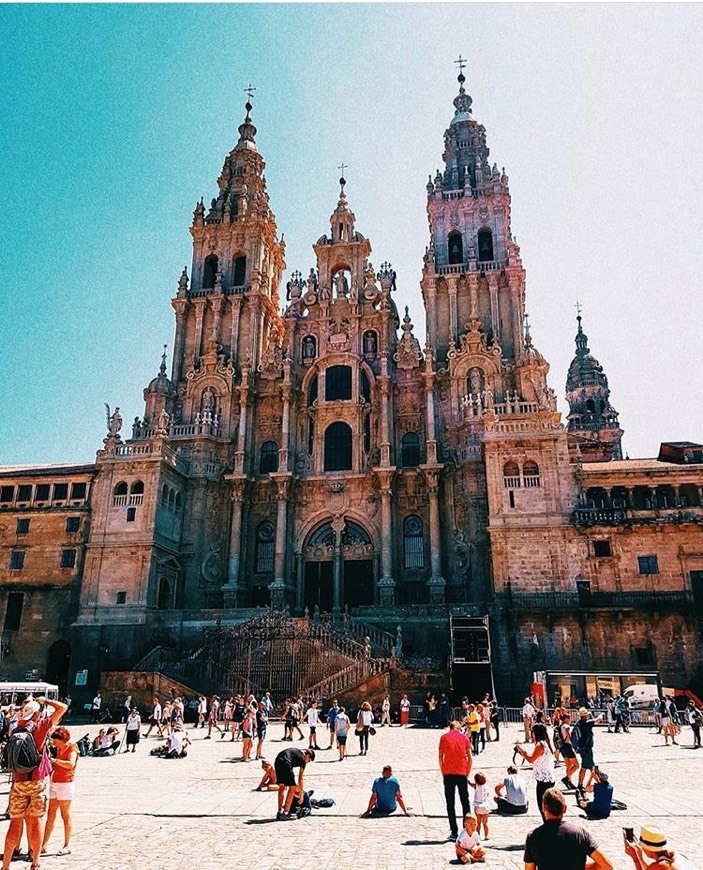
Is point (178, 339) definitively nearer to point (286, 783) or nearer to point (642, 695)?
point (642, 695)

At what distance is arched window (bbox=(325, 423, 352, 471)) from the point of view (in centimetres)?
4534

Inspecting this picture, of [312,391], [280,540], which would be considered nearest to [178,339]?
[312,391]

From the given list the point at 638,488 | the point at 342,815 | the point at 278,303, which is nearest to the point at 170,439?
the point at 278,303

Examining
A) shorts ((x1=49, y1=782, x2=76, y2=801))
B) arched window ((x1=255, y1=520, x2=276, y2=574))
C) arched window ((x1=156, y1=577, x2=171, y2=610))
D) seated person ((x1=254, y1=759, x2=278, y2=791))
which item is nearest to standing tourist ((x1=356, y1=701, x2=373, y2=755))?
seated person ((x1=254, y1=759, x2=278, y2=791))

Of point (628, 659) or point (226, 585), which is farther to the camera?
point (226, 585)

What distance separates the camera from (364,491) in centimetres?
4403

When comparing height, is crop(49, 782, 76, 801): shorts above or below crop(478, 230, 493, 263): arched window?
below

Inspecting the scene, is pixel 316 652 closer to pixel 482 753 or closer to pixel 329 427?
pixel 482 753

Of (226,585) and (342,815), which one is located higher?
(226,585)

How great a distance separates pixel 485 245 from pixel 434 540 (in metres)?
21.6

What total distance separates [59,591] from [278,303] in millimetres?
26874

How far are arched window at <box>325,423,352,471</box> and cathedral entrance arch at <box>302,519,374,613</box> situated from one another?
3609 millimetres

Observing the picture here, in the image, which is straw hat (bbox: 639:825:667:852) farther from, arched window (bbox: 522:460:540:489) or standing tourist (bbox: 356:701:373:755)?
arched window (bbox: 522:460:540:489)

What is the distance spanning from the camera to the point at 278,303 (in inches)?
2192
